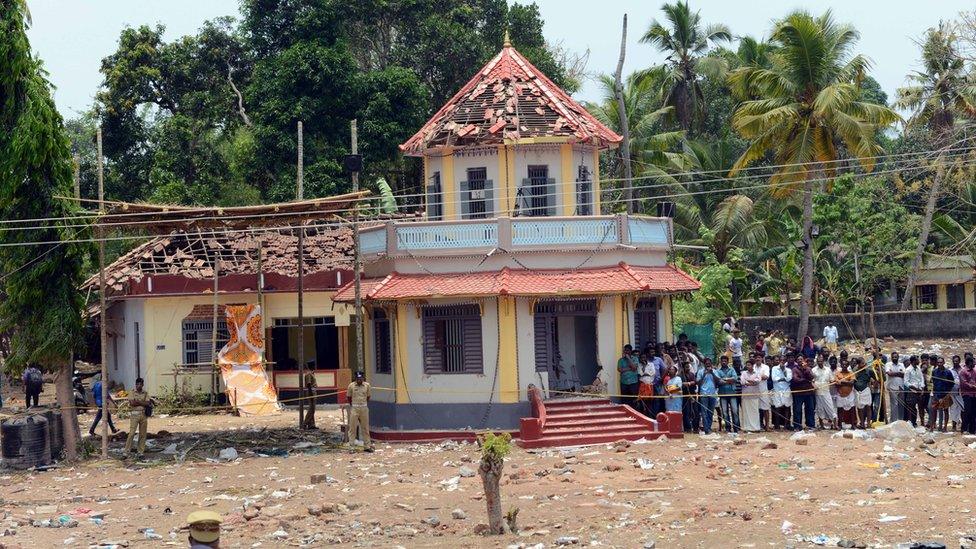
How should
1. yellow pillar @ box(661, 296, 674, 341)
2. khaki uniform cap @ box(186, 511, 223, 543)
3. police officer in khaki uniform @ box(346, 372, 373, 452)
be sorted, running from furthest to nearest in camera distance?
1. yellow pillar @ box(661, 296, 674, 341)
2. police officer in khaki uniform @ box(346, 372, 373, 452)
3. khaki uniform cap @ box(186, 511, 223, 543)

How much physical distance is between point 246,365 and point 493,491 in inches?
713

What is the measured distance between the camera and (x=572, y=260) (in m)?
27.2

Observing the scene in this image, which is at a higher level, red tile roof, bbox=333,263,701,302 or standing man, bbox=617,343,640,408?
red tile roof, bbox=333,263,701,302

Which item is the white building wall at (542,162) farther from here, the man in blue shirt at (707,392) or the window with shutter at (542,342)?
the man in blue shirt at (707,392)

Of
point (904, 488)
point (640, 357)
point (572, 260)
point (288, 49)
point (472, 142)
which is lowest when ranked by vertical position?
point (904, 488)

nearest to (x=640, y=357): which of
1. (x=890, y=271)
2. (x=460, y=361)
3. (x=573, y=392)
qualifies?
(x=573, y=392)

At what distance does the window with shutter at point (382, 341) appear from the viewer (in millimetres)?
28328

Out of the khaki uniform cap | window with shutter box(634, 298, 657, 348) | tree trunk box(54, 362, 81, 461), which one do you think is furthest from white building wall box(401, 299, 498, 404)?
the khaki uniform cap

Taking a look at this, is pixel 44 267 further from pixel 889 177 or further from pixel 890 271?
pixel 889 177

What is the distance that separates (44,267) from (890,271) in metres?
29.0

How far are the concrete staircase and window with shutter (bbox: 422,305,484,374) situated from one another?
1.52 m

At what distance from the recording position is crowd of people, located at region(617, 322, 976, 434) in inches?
1000

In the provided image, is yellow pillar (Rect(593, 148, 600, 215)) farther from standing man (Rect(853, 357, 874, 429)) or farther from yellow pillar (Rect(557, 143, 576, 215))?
standing man (Rect(853, 357, 874, 429))

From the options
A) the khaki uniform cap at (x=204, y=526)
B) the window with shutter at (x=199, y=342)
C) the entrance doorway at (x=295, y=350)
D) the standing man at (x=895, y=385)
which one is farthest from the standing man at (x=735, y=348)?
the khaki uniform cap at (x=204, y=526)
